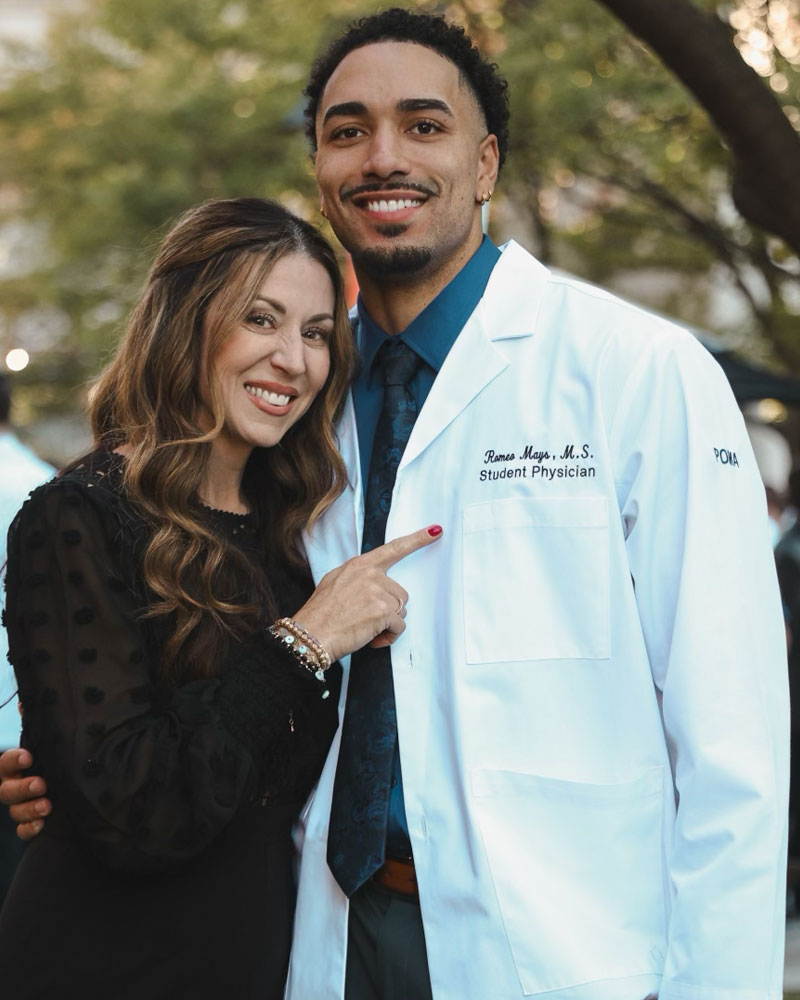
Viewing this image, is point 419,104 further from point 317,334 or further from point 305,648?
point 305,648

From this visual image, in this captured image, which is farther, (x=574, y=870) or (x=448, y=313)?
(x=448, y=313)

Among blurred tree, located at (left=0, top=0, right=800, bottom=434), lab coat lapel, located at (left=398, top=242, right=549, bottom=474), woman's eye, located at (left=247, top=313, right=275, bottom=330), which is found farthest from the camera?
blurred tree, located at (left=0, top=0, right=800, bottom=434)

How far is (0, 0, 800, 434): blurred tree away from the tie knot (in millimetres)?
6941

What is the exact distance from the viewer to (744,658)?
2.49m

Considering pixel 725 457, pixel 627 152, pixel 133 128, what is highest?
pixel 133 128

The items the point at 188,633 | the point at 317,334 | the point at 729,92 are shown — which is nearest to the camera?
the point at 188,633

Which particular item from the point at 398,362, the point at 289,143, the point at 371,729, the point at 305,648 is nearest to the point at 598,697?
the point at 371,729

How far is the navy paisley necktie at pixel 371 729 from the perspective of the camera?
2684 mm

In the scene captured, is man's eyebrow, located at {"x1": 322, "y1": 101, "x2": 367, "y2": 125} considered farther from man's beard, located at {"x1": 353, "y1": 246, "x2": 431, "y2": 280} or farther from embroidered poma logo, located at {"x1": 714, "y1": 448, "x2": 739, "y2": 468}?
embroidered poma logo, located at {"x1": 714, "y1": 448, "x2": 739, "y2": 468}

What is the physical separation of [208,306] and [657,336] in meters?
1.06

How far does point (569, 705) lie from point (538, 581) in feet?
0.83

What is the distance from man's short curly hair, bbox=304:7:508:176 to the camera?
3.21 meters

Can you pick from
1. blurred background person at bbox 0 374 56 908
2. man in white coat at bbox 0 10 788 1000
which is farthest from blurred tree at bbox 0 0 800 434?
man in white coat at bbox 0 10 788 1000

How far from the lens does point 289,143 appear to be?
49.3ft
